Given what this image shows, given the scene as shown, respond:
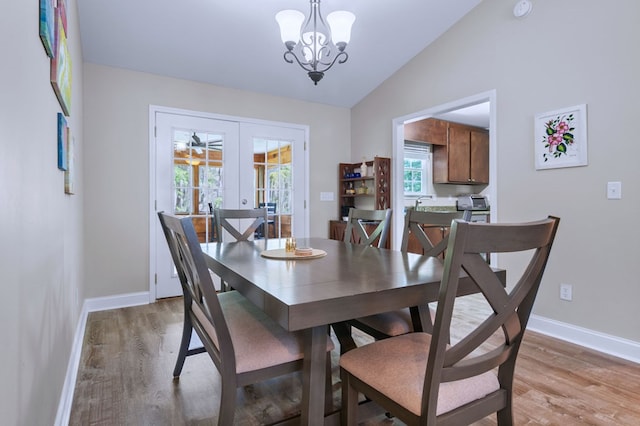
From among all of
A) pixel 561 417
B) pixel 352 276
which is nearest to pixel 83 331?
pixel 352 276

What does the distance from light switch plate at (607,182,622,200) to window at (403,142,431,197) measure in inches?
121

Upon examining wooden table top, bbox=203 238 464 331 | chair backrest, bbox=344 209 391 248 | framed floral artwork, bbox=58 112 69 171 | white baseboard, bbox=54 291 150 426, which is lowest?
white baseboard, bbox=54 291 150 426

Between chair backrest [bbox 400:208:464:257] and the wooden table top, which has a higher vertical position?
chair backrest [bbox 400:208:464:257]

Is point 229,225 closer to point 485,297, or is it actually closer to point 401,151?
point 485,297

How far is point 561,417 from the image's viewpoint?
1599 millimetres

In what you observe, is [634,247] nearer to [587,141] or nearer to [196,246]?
[587,141]

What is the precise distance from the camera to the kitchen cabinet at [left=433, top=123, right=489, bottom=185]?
530 centimetres

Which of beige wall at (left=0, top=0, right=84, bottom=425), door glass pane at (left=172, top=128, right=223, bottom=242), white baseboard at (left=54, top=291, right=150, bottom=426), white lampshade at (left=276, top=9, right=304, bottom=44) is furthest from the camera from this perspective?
door glass pane at (left=172, top=128, right=223, bottom=242)

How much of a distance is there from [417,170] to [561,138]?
292 centimetres

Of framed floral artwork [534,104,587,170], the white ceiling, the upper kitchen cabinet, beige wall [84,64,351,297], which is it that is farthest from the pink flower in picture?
beige wall [84,64,351,297]

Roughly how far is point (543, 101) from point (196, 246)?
286cm

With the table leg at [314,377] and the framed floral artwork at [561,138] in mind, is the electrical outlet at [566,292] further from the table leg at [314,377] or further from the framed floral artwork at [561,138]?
the table leg at [314,377]

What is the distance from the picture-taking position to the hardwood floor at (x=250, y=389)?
5.25 feet

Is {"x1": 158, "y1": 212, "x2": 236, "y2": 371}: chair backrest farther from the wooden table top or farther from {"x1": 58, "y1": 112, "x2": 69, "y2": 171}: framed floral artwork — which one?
{"x1": 58, "y1": 112, "x2": 69, "y2": 171}: framed floral artwork
